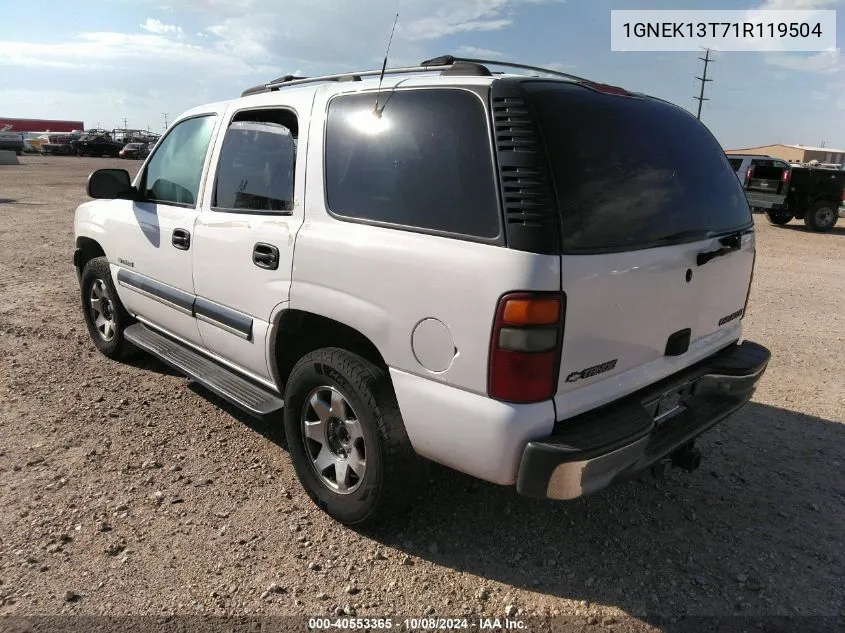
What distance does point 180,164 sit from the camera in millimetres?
3865

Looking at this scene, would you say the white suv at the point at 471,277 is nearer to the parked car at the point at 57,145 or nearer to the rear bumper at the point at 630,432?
the rear bumper at the point at 630,432

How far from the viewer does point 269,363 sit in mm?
3113

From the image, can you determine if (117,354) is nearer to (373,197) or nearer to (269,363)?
(269,363)

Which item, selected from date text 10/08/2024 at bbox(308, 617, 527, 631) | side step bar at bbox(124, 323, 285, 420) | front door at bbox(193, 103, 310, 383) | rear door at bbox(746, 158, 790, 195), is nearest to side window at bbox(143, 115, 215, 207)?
front door at bbox(193, 103, 310, 383)

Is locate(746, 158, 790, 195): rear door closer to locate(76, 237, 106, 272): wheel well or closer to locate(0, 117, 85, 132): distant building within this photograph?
locate(76, 237, 106, 272): wheel well

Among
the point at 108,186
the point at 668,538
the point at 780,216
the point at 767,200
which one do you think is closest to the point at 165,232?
the point at 108,186

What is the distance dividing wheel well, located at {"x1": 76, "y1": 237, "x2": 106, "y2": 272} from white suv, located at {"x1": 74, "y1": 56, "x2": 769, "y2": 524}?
1910mm

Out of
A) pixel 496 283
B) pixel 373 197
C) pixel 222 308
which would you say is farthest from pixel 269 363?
pixel 496 283

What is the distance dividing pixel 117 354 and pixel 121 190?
132 cm

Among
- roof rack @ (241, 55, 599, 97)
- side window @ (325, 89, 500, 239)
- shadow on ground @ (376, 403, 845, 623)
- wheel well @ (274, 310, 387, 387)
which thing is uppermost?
roof rack @ (241, 55, 599, 97)

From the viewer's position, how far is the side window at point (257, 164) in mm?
3014

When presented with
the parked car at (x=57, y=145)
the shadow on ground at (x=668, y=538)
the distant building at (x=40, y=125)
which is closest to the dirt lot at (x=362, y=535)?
the shadow on ground at (x=668, y=538)

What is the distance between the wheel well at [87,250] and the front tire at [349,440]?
9.52 feet

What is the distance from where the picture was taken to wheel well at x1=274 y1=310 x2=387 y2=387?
2.74 metres
